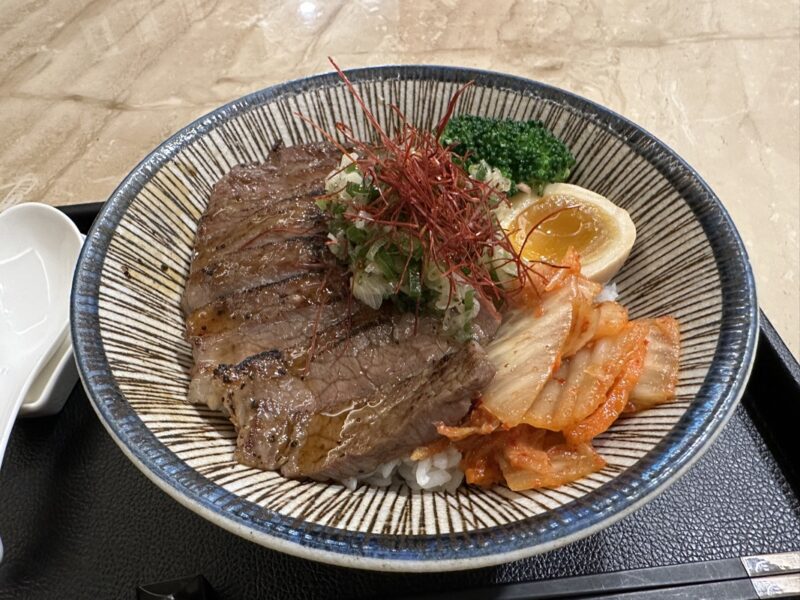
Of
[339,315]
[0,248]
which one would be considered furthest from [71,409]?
[339,315]

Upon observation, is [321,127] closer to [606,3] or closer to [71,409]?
[71,409]

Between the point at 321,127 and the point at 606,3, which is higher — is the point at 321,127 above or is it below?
above

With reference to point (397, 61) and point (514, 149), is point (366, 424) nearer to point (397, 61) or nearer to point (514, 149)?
point (514, 149)

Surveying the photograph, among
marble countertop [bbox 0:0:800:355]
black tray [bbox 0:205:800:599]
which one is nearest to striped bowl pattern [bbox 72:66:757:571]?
black tray [bbox 0:205:800:599]

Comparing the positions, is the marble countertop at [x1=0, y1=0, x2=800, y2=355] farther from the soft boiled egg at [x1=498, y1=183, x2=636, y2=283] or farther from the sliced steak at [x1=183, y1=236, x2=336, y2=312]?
the sliced steak at [x1=183, y1=236, x2=336, y2=312]

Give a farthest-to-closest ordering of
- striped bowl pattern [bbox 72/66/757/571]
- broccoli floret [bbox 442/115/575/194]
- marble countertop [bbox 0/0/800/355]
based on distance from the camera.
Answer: marble countertop [bbox 0/0/800/355] → broccoli floret [bbox 442/115/575/194] → striped bowl pattern [bbox 72/66/757/571]
